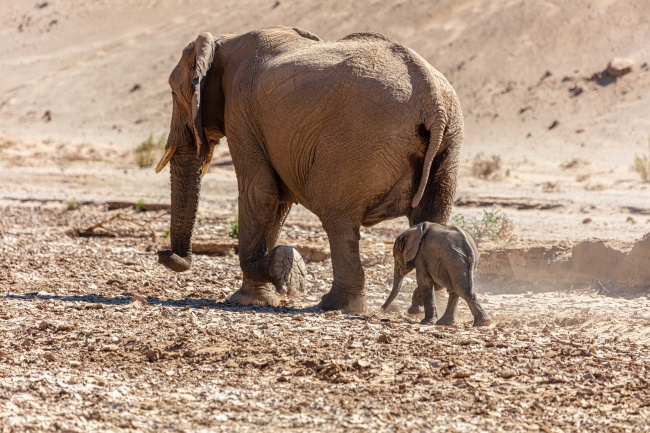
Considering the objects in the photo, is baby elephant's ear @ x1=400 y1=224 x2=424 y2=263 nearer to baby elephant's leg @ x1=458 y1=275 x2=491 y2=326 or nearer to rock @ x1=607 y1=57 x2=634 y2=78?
baby elephant's leg @ x1=458 y1=275 x2=491 y2=326

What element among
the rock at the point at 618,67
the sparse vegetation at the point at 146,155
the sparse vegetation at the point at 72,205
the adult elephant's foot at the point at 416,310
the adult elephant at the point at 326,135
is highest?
the rock at the point at 618,67

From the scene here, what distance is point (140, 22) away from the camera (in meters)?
48.5

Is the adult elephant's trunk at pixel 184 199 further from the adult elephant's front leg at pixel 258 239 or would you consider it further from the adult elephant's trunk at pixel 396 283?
the adult elephant's trunk at pixel 396 283

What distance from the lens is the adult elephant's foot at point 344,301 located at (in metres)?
8.32

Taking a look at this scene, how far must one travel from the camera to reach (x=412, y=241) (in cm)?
789

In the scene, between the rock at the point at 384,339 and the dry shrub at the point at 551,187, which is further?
the dry shrub at the point at 551,187

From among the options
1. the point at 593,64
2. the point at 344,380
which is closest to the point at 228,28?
the point at 593,64

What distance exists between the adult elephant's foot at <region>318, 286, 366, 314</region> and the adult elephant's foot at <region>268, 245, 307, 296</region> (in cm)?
34

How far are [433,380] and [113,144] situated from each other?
2516 centimetres

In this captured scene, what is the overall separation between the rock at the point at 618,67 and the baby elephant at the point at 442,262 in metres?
23.7

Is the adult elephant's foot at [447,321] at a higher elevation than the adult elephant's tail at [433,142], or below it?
below

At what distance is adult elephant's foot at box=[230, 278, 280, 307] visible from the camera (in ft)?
29.1

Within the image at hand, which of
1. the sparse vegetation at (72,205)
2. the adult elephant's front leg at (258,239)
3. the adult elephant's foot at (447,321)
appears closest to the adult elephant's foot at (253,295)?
the adult elephant's front leg at (258,239)

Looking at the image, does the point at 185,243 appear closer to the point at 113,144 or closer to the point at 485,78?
the point at 113,144
